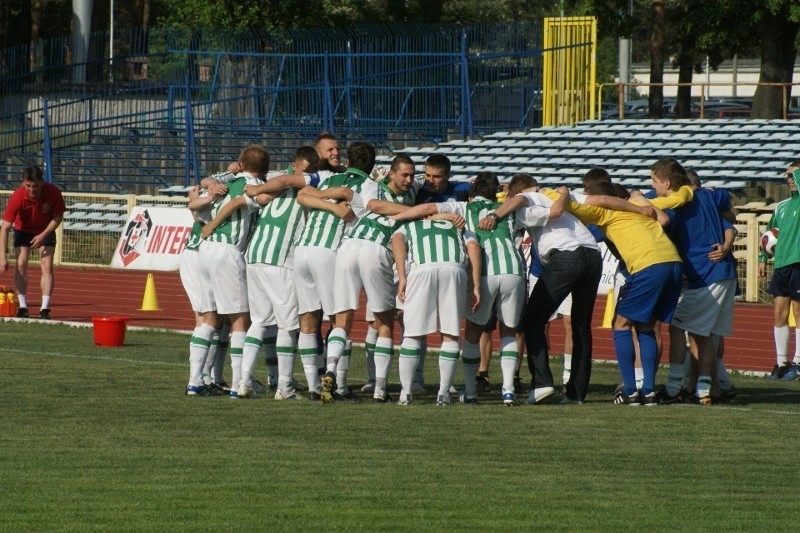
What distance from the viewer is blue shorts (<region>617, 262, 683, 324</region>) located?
426 inches

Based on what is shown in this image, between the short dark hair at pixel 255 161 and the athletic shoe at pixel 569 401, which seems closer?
the short dark hair at pixel 255 161

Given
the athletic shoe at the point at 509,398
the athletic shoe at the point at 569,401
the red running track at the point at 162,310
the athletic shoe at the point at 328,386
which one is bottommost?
the red running track at the point at 162,310

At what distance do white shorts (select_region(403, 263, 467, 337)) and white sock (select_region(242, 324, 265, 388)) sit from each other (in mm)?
1153

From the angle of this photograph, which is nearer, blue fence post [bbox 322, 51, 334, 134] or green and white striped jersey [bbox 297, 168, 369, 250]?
green and white striped jersey [bbox 297, 168, 369, 250]

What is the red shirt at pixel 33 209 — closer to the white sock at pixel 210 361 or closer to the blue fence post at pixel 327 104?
the white sock at pixel 210 361

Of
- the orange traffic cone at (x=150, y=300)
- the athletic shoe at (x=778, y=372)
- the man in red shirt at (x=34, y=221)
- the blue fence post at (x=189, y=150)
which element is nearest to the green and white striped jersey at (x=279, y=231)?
the athletic shoe at (x=778, y=372)

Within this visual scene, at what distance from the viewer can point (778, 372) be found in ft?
45.4

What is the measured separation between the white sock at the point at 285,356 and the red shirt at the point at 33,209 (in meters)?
7.64

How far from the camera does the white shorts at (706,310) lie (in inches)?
440

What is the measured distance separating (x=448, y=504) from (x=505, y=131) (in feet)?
89.8

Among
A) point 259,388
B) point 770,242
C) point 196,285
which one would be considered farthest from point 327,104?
point 196,285

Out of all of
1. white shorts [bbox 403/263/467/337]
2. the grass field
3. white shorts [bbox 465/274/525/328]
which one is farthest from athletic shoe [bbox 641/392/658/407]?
white shorts [bbox 403/263/467/337]

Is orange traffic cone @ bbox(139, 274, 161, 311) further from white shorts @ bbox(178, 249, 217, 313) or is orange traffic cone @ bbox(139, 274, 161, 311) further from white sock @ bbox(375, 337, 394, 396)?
white sock @ bbox(375, 337, 394, 396)

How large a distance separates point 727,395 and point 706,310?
959mm
